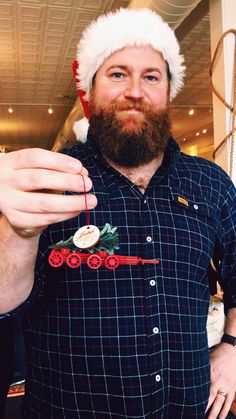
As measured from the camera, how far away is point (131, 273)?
3.26ft

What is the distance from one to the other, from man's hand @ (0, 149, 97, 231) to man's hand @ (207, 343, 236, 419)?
790 mm

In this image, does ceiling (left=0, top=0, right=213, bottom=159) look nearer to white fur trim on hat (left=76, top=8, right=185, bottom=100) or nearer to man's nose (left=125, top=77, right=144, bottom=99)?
white fur trim on hat (left=76, top=8, right=185, bottom=100)

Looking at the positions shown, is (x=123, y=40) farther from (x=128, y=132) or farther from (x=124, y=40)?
(x=128, y=132)

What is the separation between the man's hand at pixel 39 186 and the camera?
1.88 ft

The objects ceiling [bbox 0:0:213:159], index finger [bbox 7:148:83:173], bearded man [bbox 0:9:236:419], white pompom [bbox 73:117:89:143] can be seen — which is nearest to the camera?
index finger [bbox 7:148:83:173]

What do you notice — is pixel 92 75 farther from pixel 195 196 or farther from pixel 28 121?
pixel 28 121

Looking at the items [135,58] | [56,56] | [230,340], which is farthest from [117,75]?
[56,56]

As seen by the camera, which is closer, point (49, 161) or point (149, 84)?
point (49, 161)

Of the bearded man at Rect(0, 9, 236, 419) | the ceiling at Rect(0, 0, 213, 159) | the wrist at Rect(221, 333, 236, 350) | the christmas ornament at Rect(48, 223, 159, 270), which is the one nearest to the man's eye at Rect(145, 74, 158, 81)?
the bearded man at Rect(0, 9, 236, 419)

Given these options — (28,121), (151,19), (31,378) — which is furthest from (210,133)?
(31,378)

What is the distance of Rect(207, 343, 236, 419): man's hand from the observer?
1.08 metres

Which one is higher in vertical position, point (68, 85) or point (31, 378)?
point (68, 85)

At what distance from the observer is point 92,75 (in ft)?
4.21

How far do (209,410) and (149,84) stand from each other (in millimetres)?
1013
